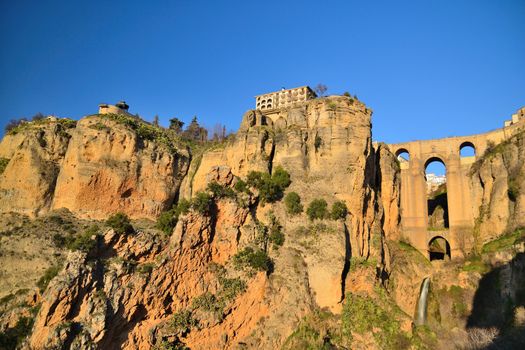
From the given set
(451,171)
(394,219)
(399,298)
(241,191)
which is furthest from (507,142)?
(241,191)

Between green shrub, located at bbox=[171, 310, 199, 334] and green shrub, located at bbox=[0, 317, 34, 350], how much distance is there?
7.96m

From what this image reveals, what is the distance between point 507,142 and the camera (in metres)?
44.4

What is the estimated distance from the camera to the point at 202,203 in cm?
3284

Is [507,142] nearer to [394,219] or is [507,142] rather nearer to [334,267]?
[394,219]

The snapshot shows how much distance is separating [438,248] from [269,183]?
73.0ft

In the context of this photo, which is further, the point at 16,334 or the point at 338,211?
the point at 338,211

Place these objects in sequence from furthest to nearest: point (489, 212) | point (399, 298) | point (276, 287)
Answer: point (489, 212), point (399, 298), point (276, 287)

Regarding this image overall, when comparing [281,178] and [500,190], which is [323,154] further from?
[500,190]

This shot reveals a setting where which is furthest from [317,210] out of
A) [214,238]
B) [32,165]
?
[32,165]

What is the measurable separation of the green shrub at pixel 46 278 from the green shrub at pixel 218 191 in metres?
10.9

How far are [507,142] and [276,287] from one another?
2667 cm

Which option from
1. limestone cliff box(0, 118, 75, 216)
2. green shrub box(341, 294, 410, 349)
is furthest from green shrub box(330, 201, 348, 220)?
limestone cliff box(0, 118, 75, 216)

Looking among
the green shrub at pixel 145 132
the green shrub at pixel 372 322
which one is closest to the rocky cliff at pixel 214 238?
the green shrub at pixel 145 132

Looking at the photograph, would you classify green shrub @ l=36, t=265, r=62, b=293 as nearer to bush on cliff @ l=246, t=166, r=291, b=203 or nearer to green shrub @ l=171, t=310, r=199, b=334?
green shrub @ l=171, t=310, r=199, b=334
